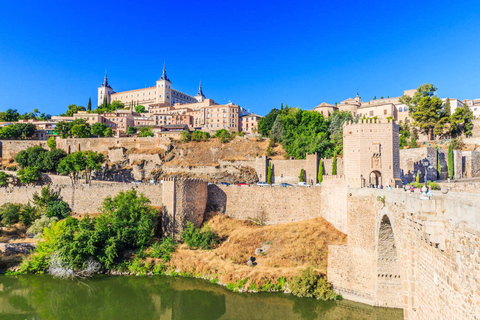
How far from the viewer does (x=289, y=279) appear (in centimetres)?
1792

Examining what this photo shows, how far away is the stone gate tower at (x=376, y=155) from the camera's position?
20.1m

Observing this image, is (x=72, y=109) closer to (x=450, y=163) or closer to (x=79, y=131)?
(x=79, y=131)

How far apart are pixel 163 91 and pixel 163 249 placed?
240 ft

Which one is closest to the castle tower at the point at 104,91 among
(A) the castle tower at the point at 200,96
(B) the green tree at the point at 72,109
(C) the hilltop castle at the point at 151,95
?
(C) the hilltop castle at the point at 151,95

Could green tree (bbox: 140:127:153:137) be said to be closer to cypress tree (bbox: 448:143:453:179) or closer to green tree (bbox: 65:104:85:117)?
green tree (bbox: 65:104:85:117)

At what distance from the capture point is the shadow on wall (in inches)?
1038

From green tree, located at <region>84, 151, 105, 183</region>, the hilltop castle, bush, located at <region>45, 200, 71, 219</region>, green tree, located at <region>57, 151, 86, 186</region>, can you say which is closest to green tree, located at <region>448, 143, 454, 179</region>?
bush, located at <region>45, 200, 71, 219</region>

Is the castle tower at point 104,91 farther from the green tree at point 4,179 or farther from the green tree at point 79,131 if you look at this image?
the green tree at point 4,179

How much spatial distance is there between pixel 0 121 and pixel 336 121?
69151 mm

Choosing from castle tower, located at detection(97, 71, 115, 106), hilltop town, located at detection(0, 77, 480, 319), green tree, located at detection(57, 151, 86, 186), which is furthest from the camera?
castle tower, located at detection(97, 71, 115, 106)

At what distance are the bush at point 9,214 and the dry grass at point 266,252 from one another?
49.7 feet

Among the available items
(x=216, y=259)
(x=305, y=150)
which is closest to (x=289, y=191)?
(x=216, y=259)

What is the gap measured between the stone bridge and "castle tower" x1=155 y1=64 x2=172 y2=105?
3146 inches

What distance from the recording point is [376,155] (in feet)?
66.2
